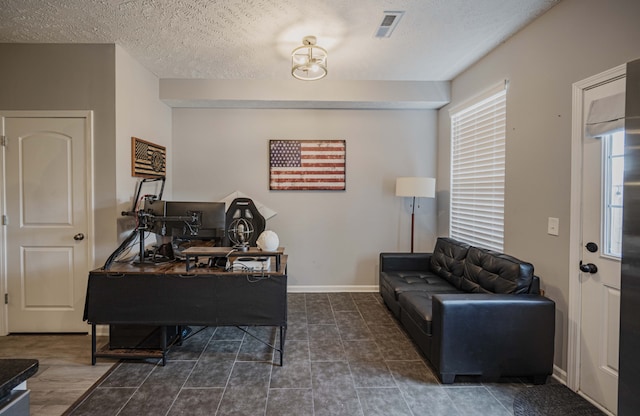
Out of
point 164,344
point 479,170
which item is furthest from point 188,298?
point 479,170

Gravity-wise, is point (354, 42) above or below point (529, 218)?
above

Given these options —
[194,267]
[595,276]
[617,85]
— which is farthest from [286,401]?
[617,85]

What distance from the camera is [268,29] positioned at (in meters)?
2.77

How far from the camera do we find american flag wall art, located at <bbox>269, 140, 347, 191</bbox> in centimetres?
439

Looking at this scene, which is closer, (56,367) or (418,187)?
(56,367)

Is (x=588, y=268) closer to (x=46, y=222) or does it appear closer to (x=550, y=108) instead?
(x=550, y=108)

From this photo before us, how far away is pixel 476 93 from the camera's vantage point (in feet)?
11.4

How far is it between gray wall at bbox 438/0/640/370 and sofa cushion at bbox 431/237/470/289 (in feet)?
1.61

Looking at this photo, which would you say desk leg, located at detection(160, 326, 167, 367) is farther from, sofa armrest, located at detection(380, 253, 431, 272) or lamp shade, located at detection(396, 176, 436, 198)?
lamp shade, located at detection(396, 176, 436, 198)

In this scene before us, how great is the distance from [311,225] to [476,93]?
2.59 meters

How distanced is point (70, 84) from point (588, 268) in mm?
4671

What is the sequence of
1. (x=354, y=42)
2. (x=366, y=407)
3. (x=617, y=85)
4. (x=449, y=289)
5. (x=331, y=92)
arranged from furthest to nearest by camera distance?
(x=331, y=92) → (x=449, y=289) → (x=354, y=42) → (x=366, y=407) → (x=617, y=85)

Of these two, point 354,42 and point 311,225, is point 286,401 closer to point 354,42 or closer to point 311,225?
point 311,225

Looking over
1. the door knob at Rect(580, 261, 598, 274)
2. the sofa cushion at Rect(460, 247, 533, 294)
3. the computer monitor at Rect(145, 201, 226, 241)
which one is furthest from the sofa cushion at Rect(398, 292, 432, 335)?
the computer monitor at Rect(145, 201, 226, 241)
